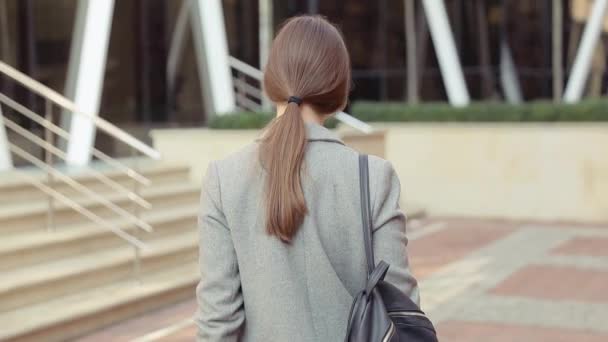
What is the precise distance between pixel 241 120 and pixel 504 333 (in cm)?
596

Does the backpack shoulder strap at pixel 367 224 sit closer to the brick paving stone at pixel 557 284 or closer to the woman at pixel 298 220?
the woman at pixel 298 220

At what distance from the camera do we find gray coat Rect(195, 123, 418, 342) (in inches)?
99.0

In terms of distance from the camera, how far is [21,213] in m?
8.77

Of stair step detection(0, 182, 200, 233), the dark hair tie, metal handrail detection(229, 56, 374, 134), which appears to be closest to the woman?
the dark hair tie

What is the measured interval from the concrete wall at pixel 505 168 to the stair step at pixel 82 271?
620cm

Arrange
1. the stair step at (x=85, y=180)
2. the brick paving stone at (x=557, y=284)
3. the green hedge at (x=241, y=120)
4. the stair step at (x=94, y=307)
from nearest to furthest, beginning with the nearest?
the stair step at (x=94, y=307) < the stair step at (x=85, y=180) < the brick paving stone at (x=557, y=284) < the green hedge at (x=241, y=120)

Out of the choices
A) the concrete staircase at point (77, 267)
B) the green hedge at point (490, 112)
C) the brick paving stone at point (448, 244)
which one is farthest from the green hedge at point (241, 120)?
the green hedge at point (490, 112)

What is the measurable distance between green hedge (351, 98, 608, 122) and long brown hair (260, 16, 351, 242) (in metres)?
13.3

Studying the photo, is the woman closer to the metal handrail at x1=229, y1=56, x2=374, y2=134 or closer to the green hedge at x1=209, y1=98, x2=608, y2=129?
the green hedge at x1=209, y1=98, x2=608, y2=129

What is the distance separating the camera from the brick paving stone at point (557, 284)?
9.48m

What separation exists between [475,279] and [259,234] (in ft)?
26.7

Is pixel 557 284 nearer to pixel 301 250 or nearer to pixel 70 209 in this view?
pixel 70 209

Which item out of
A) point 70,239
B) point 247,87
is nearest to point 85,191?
point 70,239

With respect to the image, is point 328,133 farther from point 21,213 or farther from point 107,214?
point 107,214
